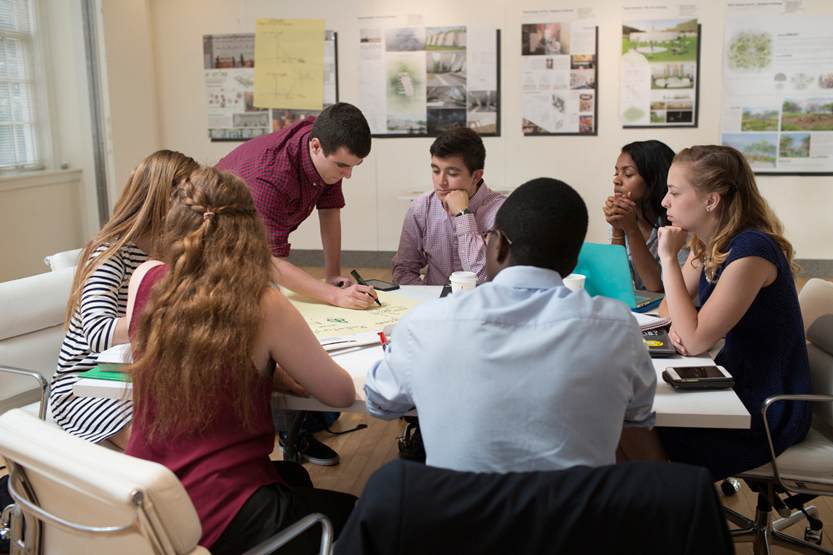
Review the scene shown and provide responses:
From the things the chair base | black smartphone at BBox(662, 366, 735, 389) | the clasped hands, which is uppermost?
the clasped hands

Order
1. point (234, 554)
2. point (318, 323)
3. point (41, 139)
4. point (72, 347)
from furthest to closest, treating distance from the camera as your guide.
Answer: point (41, 139)
point (318, 323)
point (72, 347)
point (234, 554)

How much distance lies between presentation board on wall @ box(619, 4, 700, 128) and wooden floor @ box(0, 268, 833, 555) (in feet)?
11.9

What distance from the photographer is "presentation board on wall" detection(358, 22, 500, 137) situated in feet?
18.2

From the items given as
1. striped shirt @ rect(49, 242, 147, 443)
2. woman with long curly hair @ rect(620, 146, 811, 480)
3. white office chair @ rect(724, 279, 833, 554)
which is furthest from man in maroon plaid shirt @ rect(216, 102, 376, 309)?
white office chair @ rect(724, 279, 833, 554)

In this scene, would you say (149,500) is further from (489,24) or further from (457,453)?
(489,24)

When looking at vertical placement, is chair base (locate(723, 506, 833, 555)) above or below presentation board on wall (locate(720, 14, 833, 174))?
below

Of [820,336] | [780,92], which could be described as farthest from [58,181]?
[780,92]

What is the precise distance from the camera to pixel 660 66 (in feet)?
17.5

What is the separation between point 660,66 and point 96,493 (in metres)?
5.34

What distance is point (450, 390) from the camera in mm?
1029

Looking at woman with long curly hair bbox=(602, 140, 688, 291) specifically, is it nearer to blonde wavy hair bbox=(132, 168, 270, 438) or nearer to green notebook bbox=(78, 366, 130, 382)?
blonde wavy hair bbox=(132, 168, 270, 438)

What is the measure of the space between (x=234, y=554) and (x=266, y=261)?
0.55m

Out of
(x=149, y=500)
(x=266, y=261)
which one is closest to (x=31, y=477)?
(x=149, y=500)

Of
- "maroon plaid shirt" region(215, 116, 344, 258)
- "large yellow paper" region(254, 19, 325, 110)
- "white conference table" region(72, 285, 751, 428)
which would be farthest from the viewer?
"large yellow paper" region(254, 19, 325, 110)
